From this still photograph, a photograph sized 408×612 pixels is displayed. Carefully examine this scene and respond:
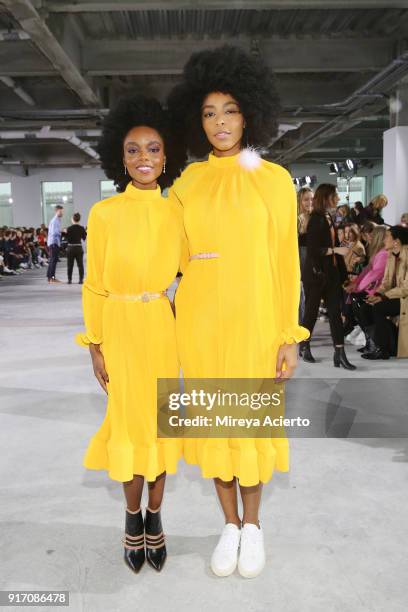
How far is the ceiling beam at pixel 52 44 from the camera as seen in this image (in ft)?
17.1

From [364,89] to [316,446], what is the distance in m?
7.02

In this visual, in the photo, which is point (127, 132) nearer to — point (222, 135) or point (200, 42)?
point (222, 135)

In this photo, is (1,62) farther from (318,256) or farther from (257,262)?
(257,262)

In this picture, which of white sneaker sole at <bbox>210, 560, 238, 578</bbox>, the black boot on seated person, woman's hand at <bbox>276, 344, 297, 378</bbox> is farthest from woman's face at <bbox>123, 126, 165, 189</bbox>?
the black boot on seated person

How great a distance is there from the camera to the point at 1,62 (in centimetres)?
738

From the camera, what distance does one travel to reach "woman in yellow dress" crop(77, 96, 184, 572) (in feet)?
5.32

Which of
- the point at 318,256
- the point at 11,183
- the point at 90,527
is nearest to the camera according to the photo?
the point at 90,527

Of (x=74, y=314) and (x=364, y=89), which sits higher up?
(x=364, y=89)

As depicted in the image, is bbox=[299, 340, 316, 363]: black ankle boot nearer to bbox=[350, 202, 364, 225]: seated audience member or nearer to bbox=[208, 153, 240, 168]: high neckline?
bbox=[208, 153, 240, 168]: high neckline

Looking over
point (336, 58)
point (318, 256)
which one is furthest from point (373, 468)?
point (336, 58)

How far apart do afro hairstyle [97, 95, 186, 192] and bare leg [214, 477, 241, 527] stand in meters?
0.94

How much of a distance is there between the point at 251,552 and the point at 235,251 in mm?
920

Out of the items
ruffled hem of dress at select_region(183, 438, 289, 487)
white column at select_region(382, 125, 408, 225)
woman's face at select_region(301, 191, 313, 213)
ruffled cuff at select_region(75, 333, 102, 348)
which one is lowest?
ruffled hem of dress at select_region(183, 438, 289, 487)

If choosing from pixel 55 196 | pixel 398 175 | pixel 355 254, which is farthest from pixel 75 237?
pixel 55 196
